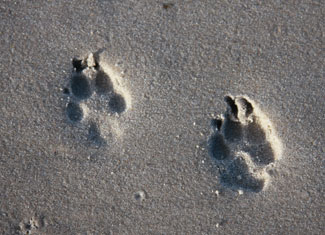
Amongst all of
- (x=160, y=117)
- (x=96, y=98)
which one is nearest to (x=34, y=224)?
(x=96, y=98)

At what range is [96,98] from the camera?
178cm

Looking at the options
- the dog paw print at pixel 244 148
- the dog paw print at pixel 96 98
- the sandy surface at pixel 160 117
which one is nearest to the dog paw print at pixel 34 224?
the sandy surface at pixel 160 117

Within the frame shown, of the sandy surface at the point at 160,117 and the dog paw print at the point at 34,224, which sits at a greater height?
the sandy surface at the point at 160,117

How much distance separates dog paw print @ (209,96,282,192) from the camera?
5.79ft

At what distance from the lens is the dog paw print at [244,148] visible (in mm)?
1765

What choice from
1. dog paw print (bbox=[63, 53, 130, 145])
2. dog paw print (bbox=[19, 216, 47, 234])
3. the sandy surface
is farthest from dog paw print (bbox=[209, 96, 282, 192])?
dog paw print (bbox=[19, 216, 47, 234])

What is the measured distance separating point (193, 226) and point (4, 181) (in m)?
1.01

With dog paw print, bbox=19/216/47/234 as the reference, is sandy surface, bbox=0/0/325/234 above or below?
above

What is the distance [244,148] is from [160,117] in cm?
46

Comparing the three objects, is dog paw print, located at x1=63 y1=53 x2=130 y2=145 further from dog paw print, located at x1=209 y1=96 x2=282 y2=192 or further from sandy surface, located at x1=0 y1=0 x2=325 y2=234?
dog paw print, located at x1=209 y1=96 x2=282 y2=192

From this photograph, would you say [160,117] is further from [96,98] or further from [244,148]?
[244,148]

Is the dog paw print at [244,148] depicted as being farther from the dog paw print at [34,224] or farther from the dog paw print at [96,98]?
the dog paw print at [34,224]

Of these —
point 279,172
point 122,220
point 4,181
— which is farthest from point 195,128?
point 4,181

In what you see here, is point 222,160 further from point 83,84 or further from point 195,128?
point 83,84
